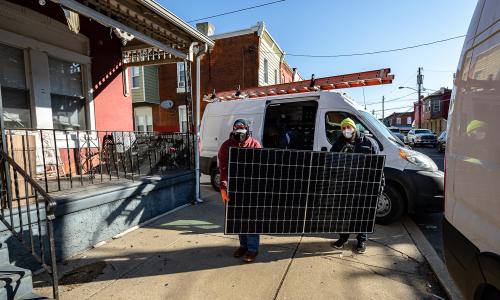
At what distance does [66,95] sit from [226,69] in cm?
1140

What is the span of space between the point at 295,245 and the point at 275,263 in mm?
646

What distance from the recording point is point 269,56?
17.3 metres

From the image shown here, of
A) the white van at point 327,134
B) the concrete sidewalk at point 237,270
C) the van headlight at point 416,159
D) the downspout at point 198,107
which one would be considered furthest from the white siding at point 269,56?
the concrete sidewalk at point 237,270

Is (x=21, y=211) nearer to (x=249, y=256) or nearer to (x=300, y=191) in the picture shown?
(x=249, y=256)

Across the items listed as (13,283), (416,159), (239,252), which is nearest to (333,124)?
(416,159)

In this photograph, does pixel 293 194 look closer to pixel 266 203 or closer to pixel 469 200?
pixel 266 203

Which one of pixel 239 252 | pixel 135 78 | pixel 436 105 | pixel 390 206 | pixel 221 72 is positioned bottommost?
pixel 239 252

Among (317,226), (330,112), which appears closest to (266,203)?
(317,226)

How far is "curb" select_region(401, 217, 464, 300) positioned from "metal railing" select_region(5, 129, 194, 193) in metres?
4.45

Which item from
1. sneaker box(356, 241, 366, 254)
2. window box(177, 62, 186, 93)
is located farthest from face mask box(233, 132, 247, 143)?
window box(177, 62, 186, 93)

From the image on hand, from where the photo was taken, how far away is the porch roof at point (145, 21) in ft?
13.2

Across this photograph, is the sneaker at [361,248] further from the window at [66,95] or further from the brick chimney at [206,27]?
the brick chimney at [206,27]

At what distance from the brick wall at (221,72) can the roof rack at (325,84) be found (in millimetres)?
7965

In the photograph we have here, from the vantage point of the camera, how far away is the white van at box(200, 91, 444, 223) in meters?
4.72
